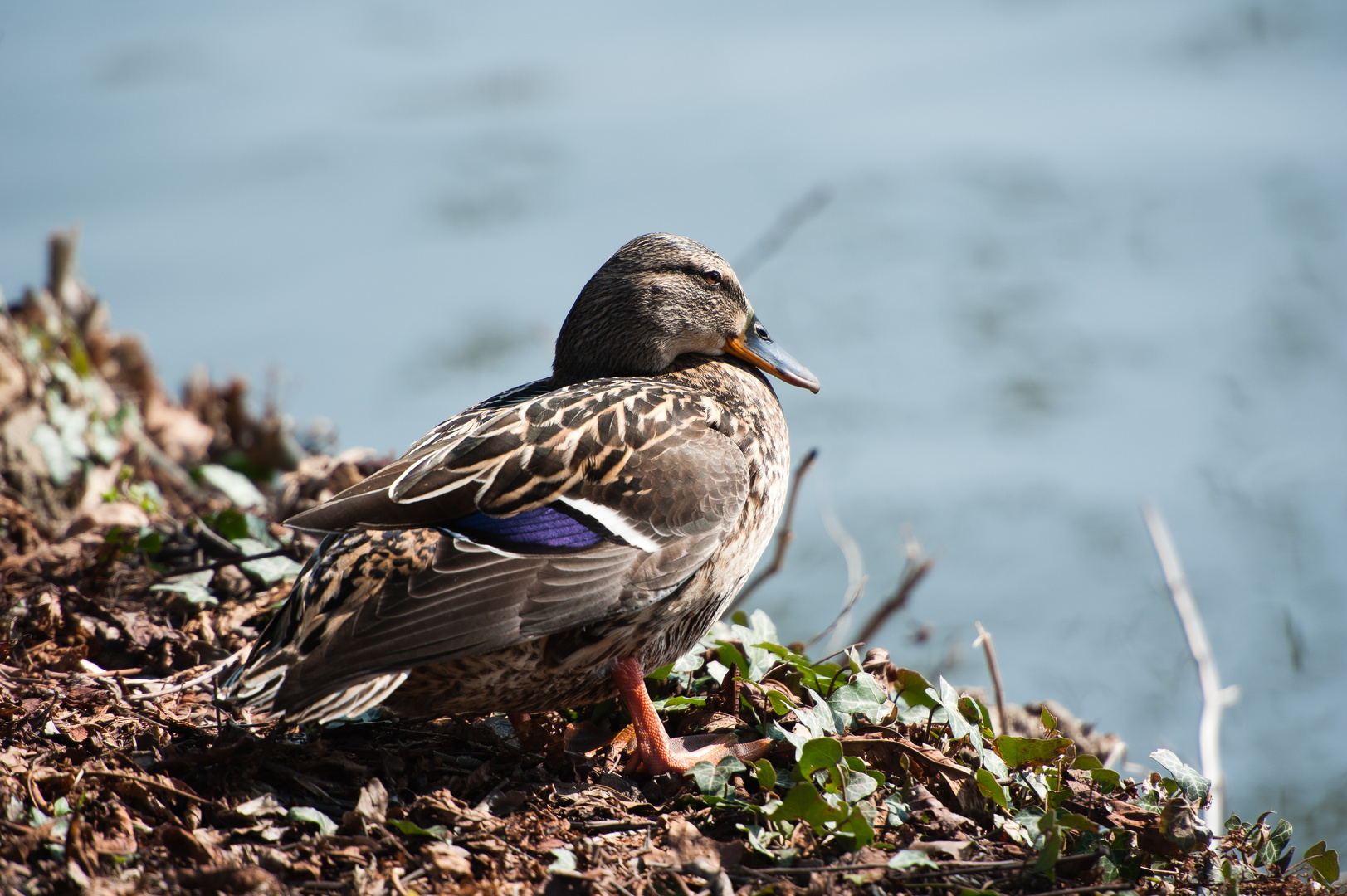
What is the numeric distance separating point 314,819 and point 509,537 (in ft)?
2.73

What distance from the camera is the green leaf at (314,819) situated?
2592 millimetres

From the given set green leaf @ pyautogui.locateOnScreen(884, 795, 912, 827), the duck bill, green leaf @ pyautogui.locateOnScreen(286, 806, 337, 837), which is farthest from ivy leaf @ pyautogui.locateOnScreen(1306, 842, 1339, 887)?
green leaf @ pyautogui.locateOnScreen(286, 806, 337, 837)

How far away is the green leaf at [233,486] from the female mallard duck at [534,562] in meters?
2.13

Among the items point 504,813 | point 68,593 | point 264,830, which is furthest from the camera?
point 68,593

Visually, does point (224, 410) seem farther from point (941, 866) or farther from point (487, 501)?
point (941, 866)

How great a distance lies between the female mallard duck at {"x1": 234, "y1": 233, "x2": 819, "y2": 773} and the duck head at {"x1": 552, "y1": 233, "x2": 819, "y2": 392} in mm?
347

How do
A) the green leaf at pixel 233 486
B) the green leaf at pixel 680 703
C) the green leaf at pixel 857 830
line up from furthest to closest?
the green leaf at pixel 233 486, the green leaf at pixel 680 703, the green leaf at pixel 857 830

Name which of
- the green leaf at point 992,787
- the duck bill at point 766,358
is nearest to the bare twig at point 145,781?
the green leaf at point 992,787

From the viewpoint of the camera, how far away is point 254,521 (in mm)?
4250

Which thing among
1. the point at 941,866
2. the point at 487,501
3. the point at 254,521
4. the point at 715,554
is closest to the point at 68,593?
the point at 254,521

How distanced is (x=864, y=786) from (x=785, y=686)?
2.11ft

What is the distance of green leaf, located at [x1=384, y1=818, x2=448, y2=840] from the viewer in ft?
8.46

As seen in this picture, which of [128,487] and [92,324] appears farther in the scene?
[92,324]

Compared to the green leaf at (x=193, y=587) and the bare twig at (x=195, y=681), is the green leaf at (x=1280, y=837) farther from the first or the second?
the green leaf at (x=193, y=587)
